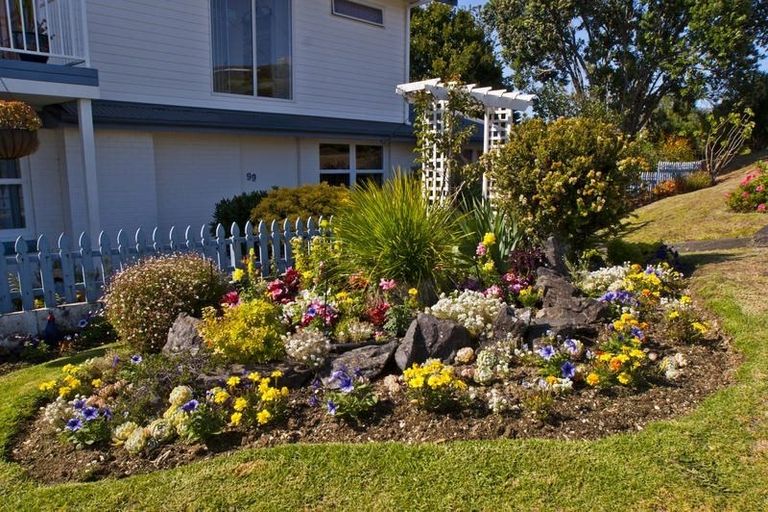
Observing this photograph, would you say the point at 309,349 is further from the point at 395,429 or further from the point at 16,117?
the point at 16,117

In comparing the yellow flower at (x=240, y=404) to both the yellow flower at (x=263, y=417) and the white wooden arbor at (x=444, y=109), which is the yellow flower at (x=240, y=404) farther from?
the white wooden arbor at (x=444, y=109)

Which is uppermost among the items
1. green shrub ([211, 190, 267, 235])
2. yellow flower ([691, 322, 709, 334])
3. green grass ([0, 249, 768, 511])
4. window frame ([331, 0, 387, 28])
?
window frame ([331, 0, 387, 28])

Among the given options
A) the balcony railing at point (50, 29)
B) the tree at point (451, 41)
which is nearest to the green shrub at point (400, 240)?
the balcony railing at point (50, 29)

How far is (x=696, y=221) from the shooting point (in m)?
12.6

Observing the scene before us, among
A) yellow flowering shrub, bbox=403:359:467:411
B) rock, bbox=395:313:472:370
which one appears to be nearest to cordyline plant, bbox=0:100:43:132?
rock, bbox=395:313:472:370

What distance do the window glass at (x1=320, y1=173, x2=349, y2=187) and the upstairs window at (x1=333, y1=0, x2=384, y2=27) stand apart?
372cm

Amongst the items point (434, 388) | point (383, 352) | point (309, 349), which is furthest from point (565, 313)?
point (309, 349)

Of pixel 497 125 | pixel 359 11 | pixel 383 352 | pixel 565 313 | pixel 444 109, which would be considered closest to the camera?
pixel 383 352

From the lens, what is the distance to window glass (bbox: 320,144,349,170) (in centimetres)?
1380

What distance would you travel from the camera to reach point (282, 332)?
5043mm

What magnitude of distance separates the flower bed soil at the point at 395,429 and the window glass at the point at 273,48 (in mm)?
9907

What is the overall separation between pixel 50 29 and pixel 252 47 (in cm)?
388

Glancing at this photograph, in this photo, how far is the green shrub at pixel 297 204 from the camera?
9805 mm

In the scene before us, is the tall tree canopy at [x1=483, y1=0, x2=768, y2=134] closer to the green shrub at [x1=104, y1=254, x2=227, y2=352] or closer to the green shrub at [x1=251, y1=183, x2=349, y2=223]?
the green shrub at [x1=251, y1=183, x2=349, y2=223]
